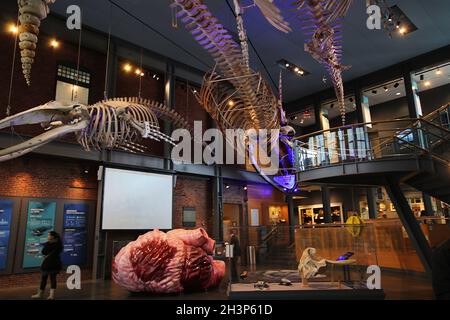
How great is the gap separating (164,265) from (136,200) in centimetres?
516

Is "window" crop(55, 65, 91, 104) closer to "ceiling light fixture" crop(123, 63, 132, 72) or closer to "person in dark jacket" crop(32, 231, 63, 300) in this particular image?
"ceiling light fixture" crop(123, 63, 132, 72)

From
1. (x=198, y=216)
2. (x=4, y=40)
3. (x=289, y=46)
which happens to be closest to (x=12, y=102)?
(x=4, y=40)

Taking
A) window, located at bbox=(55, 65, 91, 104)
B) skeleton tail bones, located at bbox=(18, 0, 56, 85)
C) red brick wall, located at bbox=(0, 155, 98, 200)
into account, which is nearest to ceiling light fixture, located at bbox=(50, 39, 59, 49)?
window, located at bbox=(55, 65, 91, 104)

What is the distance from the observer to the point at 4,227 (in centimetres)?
873

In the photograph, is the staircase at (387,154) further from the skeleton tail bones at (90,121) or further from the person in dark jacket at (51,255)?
the person in dark jacket at (51,255)

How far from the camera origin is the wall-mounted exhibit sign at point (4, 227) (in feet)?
28.2

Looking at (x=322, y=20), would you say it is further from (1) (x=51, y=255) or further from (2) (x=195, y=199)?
(2) (x=195, y=199)

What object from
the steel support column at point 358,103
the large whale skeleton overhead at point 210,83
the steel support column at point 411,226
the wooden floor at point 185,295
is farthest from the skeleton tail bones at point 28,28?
the steel support column at point 358,103

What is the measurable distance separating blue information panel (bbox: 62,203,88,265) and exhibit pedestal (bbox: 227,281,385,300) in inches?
238

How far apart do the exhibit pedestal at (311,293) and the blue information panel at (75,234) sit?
19.8 ft

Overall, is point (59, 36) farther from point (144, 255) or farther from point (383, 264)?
point (383, 264)

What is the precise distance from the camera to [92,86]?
36.9 feet

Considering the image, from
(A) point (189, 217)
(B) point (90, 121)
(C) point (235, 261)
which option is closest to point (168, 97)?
(A) point (189, 217)

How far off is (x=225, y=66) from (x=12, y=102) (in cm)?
677
